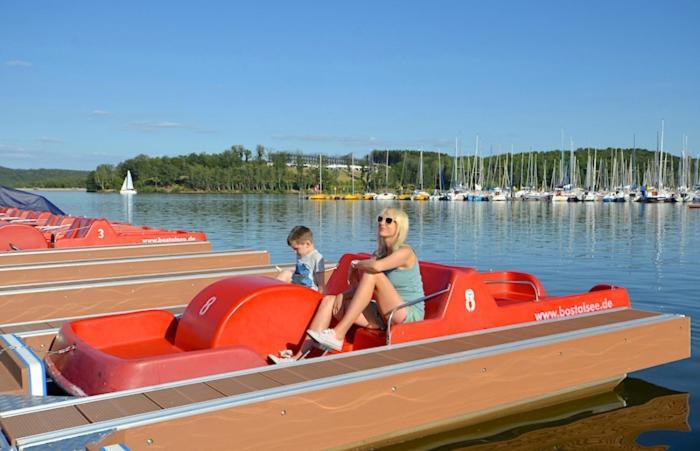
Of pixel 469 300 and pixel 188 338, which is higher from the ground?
pixel 469 300

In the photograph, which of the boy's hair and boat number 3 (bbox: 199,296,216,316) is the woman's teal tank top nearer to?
the boy's hair

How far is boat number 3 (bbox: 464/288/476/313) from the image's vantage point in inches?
309

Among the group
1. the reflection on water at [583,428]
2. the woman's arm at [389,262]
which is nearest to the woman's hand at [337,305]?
the woman's arm at [389,262]

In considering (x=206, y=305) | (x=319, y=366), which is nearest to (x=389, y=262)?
(x=319, y=366)

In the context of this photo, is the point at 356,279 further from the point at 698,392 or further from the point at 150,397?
the point at 698,392

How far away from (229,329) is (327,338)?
36.2 inches

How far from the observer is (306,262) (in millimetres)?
8617

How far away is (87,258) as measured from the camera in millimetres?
15453

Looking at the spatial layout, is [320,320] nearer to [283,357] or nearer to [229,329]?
[283,357]

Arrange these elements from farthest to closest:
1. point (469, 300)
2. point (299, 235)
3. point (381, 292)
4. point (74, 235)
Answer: point (74, 235)
point (299, 235)
point (469, 300)
point (381, 292)

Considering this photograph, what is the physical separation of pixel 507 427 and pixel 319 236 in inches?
1224

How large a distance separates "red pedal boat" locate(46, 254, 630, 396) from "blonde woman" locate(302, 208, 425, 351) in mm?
158

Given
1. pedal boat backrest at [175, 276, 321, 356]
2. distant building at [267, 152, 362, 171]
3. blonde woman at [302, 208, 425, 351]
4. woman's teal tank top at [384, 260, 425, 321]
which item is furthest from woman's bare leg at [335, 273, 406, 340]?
distant building at [267, 152, 362, 171]

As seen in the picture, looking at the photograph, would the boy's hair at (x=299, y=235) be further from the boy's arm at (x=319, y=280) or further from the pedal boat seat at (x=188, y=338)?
the pedal boat seat at (x=188, y=338)
